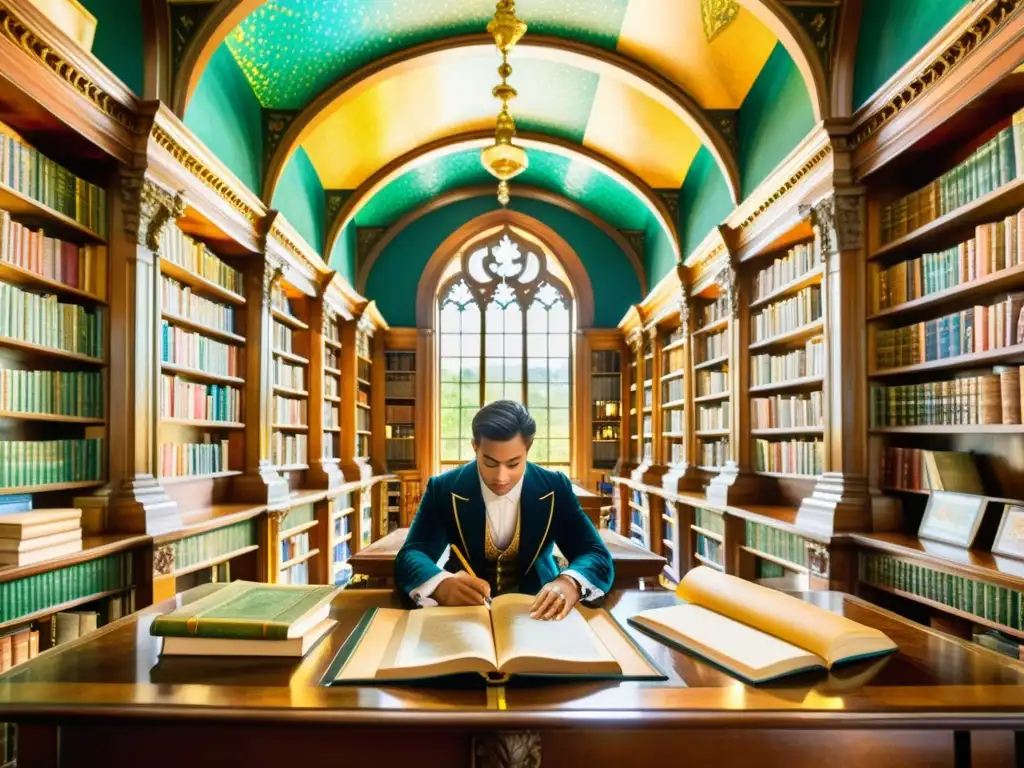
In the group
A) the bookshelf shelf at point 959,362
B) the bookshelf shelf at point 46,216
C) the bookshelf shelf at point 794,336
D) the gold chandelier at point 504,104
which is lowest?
the bookshelf shelf at point 959,362

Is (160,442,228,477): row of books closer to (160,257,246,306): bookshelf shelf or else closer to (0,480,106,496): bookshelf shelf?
(0,480,106,496): bookshelf shelf

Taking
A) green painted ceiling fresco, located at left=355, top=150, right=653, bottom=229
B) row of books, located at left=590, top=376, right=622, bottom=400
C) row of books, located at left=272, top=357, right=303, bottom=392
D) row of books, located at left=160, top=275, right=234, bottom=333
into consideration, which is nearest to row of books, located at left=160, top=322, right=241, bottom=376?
row of books, located at left=160, top=275, right=234, bottom=333

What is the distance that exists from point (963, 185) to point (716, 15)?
2.68m

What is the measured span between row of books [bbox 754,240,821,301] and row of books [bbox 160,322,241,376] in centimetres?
384

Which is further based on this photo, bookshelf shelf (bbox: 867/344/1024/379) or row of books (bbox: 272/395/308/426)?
row of books (bbox: 272/395/308/426)

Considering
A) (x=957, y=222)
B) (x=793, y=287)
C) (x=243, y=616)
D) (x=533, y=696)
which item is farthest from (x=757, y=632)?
(x=793, y=287)

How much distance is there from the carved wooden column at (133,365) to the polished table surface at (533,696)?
253 centimetres

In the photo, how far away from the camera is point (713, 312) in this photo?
23.9ft

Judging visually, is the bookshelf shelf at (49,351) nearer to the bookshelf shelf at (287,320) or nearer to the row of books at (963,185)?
the bookshelf shelf at (287,320)

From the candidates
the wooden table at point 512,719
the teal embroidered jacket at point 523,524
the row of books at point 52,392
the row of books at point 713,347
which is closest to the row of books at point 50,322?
the row of books at point 52,392

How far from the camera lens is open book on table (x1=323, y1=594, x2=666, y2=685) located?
1275 millimetres

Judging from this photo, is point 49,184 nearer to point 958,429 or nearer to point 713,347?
point 958,429

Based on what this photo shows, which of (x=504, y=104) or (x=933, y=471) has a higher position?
(x=504, y=104)

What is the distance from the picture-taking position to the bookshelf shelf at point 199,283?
446cm
